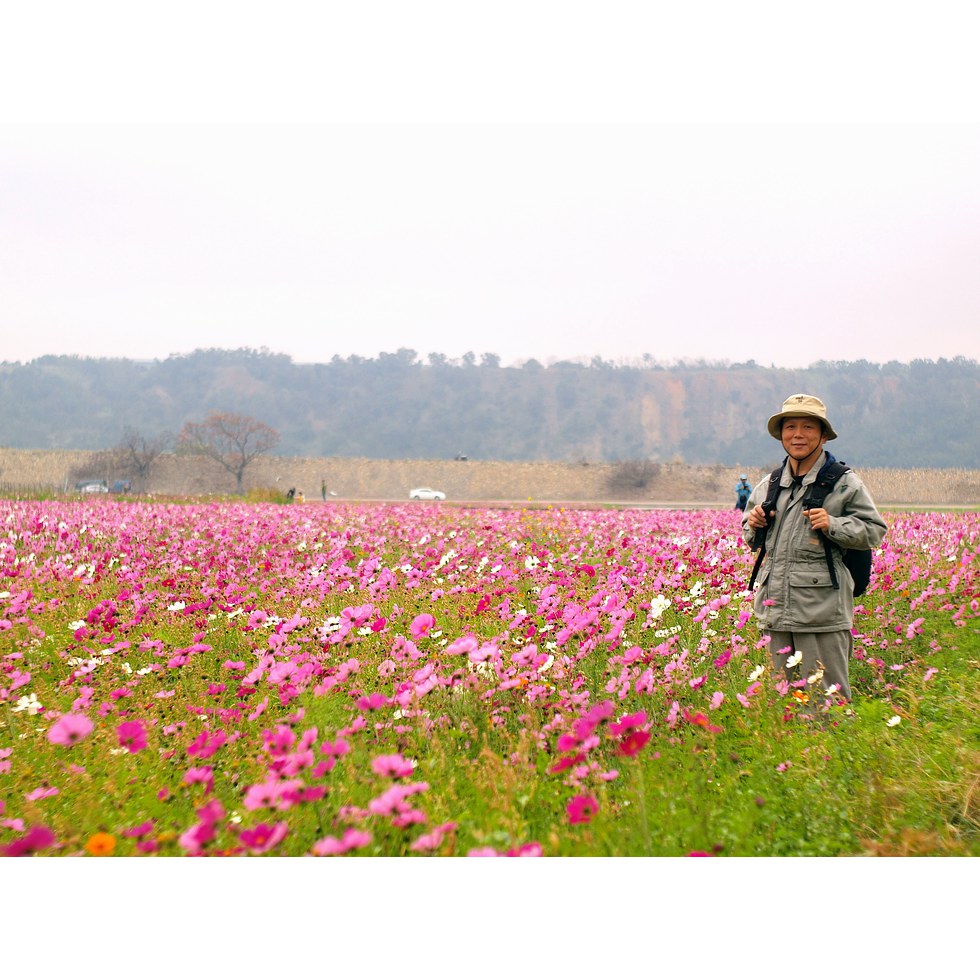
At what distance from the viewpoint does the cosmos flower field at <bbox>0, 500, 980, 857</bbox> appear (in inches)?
86.7

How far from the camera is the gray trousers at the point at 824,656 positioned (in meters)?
3.83

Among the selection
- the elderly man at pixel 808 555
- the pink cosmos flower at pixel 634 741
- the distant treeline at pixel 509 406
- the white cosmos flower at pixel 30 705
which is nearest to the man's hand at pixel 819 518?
the elderly man at pixel 808 555

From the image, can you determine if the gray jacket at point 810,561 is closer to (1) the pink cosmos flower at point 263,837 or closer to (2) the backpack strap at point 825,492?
(2) the backpack strap at point 825,492

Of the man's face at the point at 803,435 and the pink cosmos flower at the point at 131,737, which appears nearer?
the pink cosmos flower at the point at 131,737

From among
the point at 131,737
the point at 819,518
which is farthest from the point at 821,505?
Result: the point at 131,737

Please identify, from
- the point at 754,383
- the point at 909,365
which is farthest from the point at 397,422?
the point at 909,365

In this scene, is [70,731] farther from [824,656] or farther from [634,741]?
[824,656]

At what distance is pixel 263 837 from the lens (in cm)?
180

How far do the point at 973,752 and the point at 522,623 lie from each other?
Answer: 2227 mm

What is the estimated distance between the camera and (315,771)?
195 cm

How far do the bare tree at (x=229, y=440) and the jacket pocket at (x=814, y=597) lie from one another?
72.3 metres

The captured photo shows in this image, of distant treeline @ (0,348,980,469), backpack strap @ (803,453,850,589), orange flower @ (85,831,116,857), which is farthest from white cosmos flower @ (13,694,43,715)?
distant treeline @ (0,348,980,469)

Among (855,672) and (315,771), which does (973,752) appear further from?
(315,771)

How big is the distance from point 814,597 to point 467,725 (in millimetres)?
1924
